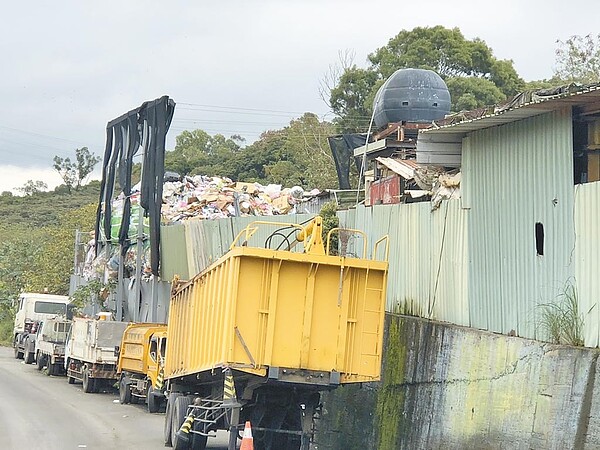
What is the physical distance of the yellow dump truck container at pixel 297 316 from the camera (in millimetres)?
12281

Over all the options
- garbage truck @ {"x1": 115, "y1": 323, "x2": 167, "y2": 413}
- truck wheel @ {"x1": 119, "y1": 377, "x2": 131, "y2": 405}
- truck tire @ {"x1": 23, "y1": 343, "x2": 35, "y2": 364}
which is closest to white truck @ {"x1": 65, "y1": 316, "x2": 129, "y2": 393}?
garbage truck @ {"x1": 115, "y1": 323, "x2": 167, "y2": 413}

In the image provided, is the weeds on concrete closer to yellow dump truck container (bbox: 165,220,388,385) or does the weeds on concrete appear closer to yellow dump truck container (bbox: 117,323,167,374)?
yellow dump truck container (bbox: 165,220,388,385)

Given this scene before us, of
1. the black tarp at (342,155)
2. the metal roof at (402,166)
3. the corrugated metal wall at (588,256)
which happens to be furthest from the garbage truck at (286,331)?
the black tarp at (342,155)

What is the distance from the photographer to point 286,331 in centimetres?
1250

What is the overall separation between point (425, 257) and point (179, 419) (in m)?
4.67

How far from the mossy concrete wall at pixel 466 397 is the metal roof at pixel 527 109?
2.59 meters

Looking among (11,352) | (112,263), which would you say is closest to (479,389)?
(112,263)

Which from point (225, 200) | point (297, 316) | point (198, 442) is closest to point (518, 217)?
point (297, 316)

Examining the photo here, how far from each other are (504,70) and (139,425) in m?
33.1

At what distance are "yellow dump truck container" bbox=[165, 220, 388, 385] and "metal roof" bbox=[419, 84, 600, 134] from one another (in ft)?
6.91

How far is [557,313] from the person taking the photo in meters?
10.9

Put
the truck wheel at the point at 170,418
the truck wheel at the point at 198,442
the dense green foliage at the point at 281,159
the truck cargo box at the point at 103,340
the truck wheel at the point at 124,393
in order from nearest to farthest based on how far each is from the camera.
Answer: the truck wheel at the point at 198,442 < the truck wheel at the point at 170,418 < the truck wheel at the point at 124,393 < the truck cargo box at the point at 103,340 < the dense green foliage at the point at 281,159

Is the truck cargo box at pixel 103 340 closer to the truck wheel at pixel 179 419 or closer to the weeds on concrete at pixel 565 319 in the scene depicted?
the truck wheel at pixel 179 419

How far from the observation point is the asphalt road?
1686cm
